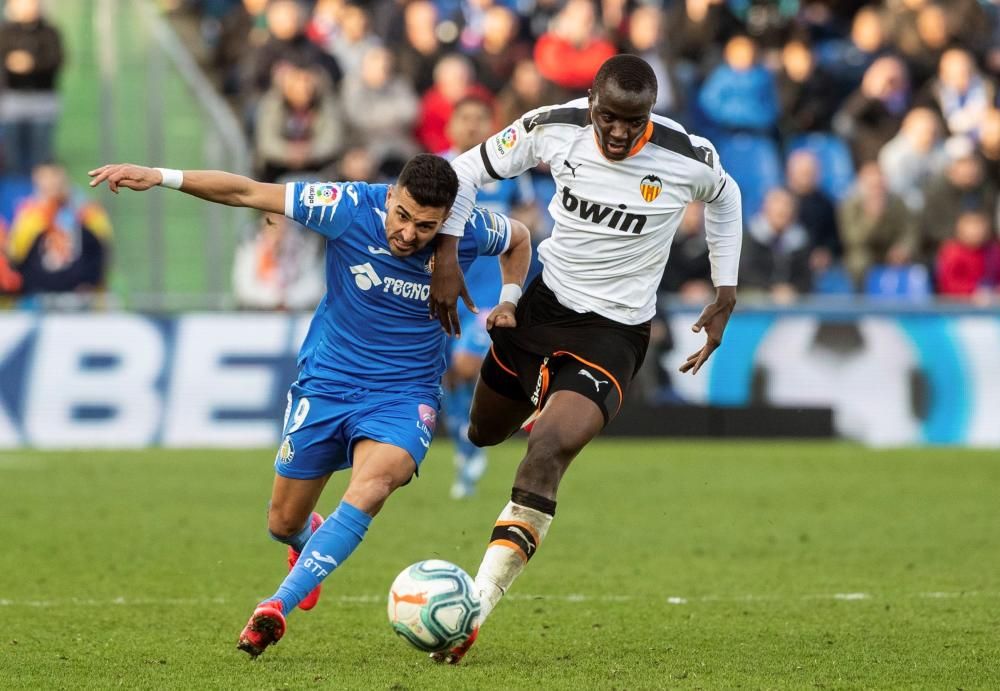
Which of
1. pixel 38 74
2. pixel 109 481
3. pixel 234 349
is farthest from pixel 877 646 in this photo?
pixel 38 74

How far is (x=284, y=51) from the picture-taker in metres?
18.5

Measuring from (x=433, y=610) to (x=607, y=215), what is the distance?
2023 mm

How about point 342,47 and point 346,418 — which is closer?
point 346,418

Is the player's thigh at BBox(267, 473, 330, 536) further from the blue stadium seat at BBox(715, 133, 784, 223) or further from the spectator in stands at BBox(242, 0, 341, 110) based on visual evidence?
the blue stadium seat at BBox(715, 133, 784, 223)

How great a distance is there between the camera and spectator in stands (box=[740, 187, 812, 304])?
1762cm

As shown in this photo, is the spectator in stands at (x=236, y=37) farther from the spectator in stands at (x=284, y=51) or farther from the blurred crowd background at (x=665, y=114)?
the spectator in stands at (x=284, y=51)

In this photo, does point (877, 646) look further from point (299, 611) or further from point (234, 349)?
point (234, 349)

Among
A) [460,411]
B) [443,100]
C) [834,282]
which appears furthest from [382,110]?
[460,411]

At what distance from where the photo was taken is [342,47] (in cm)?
1925

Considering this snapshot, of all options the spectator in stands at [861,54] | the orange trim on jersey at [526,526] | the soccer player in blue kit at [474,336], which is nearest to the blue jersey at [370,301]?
the orange trim on jersey at [526,526]

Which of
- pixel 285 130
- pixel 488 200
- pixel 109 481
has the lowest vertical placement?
pixel 109 481

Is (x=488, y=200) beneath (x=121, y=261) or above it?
above

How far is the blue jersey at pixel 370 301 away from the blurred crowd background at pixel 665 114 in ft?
30.4

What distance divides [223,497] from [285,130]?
19.7ft
